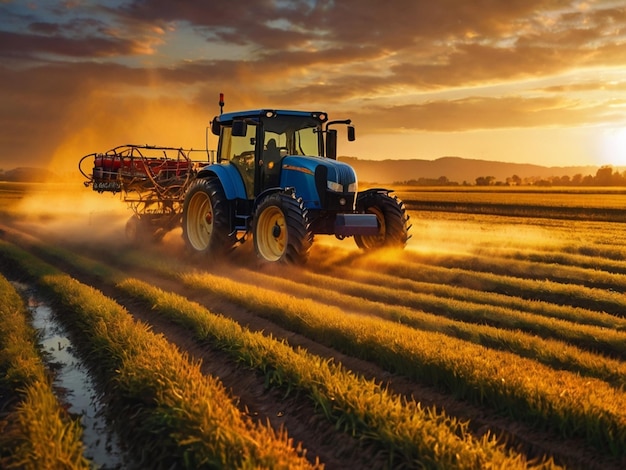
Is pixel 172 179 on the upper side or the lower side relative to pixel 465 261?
upper

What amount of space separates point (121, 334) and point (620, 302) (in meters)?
7.58

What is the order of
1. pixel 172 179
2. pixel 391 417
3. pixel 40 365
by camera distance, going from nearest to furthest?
1. pixel 391 417
2. pixel 40 365
3. pixel 172 179

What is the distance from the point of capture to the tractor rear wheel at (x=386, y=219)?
14102mm

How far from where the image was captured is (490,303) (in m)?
10.2

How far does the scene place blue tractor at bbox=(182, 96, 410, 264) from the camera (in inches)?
499

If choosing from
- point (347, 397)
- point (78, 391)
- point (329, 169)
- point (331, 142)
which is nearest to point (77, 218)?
point (331, 142)

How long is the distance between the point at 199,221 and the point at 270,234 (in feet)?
8.90

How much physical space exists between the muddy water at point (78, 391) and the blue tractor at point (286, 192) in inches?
183

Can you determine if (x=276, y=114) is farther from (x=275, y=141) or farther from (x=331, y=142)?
(x=331, y=142)

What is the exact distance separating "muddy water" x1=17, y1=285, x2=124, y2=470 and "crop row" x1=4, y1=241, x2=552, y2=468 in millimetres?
298

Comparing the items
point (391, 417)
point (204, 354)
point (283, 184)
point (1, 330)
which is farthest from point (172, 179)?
point (391, 417)

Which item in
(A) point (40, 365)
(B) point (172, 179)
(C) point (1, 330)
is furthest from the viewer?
(B) point (172, 179)

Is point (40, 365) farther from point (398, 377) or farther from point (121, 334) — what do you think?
point (398, 377)

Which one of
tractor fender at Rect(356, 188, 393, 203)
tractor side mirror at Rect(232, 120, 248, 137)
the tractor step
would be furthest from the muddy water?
tractor fender at Rect(356, 188, 393, 203)
